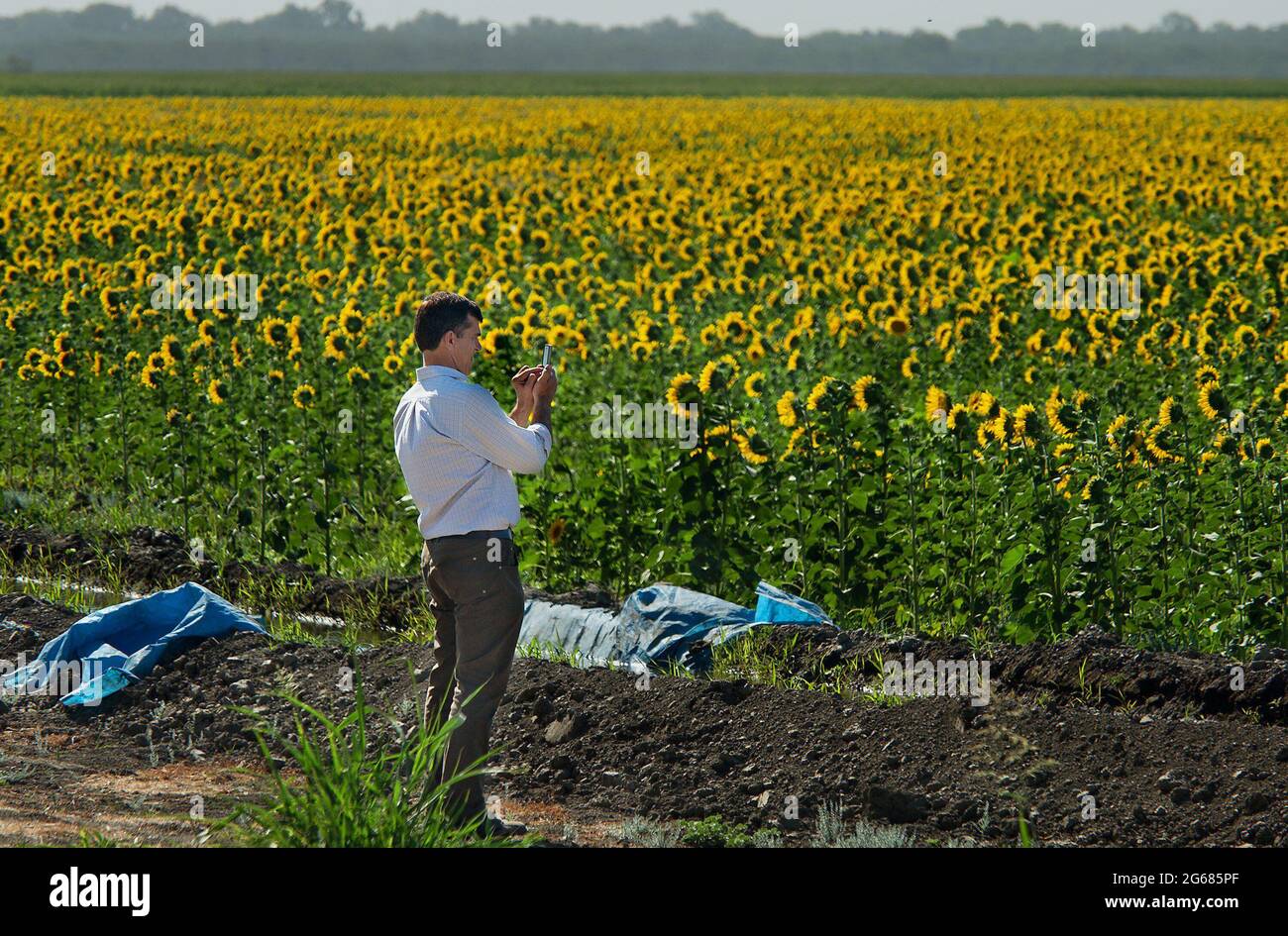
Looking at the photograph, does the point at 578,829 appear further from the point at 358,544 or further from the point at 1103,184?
the point at 1103,184

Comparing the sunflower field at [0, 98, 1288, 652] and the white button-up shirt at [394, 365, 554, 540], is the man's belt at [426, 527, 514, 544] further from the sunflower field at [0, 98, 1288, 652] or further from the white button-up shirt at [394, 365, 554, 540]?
the sunflower field at [0, 98, 1288, 652]

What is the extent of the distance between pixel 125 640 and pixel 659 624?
2406 mm

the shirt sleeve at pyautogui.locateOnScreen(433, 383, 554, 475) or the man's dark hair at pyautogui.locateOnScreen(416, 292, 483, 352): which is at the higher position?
the man's dark hair at pyautogui.locateOnScreen(416, 292, 483, 352)

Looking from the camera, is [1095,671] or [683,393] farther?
[683,393]

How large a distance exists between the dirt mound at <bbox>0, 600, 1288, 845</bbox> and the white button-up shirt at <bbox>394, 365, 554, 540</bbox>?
533mm

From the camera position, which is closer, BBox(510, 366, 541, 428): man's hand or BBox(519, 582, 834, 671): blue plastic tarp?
BBox(510, 366, 541, 428): man's hand

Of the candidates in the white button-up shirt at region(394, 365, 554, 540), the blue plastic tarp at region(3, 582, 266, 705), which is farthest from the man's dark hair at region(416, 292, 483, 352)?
the blue plastic tarp at region(3, 582, 266, 705)

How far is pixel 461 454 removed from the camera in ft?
17.3

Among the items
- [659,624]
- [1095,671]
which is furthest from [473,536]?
[1095,671]

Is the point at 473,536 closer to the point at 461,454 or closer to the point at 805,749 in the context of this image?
the point at 461,454

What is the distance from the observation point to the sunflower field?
7.83 m

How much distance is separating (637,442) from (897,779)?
4.21 m

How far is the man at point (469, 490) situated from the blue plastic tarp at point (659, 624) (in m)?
1.94

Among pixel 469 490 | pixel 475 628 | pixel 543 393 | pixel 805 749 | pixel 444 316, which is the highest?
pixel 444 316
